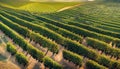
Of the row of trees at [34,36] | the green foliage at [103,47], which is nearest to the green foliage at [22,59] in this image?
the row of trees at [34,36]

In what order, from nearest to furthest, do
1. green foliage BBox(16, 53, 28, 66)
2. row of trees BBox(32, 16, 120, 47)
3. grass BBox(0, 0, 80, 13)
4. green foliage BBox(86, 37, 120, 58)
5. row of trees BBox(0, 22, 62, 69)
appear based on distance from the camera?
green foliage BBox(16, 53, 28, 66)
row of trees BBox(0, 22, 62, 69)
green foliage BBox(86, 37, 120, 58)
row of trees BBox(32, 16, 120, 47)
grass BBox(0, 0, 80, 13)

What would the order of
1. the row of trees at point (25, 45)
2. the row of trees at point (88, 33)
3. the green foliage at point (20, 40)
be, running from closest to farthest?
1. the row of trees at point (25, 45)
2. the green foliage at point (20, 40)
3. the row of trees at point (88, 33)

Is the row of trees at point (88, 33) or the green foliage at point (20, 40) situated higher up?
the green foliage at point (20, 40)

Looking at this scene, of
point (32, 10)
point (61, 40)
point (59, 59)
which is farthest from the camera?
point (32, 10)

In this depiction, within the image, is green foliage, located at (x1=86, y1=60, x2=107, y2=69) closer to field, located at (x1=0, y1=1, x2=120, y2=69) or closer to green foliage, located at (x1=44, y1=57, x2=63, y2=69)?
field, located at (x1=0, y1=1, x2=120, y2=69)

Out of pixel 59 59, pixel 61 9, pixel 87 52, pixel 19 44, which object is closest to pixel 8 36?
pixel 19 44

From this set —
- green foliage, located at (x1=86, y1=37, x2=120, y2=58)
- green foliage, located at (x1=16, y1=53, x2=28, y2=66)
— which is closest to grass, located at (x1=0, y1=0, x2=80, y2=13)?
green foliage, located at (x1=86, y1=37, x2=120, y2=58)

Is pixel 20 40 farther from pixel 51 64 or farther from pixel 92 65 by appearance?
pixel 92 65

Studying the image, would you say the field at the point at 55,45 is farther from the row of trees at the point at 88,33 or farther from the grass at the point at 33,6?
the grass at the point at 33,6

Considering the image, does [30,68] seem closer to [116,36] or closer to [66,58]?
[66,58]

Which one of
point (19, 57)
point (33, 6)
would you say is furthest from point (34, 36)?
point (33, 6)

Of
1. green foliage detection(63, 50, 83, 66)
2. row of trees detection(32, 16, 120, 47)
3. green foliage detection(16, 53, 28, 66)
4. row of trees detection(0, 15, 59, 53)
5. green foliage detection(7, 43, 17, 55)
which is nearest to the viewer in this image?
green foliage detection(63, 50, 83, 66)
